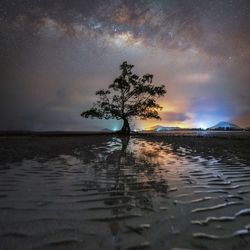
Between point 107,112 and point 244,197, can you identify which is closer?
point 244,197

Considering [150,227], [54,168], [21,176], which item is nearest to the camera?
[150,227]

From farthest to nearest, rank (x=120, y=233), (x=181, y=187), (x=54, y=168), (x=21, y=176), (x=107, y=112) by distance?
1. (x=107, y=112)
2. (x=54, y=168)
3. (x=21, y=176)
4. (x=181, y=187)
5. (x=120, y=233)

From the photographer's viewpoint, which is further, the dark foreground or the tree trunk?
the tree trunk

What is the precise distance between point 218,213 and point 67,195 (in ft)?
9.44

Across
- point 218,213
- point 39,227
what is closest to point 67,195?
point 39,227

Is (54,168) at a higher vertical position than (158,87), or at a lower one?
lower

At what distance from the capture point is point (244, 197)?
19.2 ft

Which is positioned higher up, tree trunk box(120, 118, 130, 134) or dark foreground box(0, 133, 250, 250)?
tree trunk box(120, 118, 130, 134)

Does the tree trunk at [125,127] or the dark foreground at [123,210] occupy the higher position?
the tree trunk at [125,127]

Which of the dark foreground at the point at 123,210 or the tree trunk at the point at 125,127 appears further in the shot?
the tree trunk at the point at 125,127

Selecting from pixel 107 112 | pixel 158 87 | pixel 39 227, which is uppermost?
pixel 158 87

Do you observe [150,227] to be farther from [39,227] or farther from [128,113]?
[128,113]

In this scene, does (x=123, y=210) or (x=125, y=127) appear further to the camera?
(x=125, y=127)

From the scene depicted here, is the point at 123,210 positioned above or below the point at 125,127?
below
